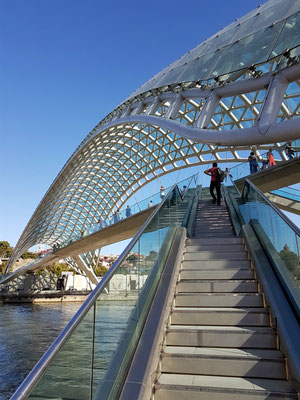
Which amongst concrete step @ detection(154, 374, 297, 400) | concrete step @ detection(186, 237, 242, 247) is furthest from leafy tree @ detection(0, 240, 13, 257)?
concrete step @ detection(154, 374, 297, 400)

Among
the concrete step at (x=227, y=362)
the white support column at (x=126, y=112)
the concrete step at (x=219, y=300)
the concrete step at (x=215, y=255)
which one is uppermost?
the white support column at (x=126, y=112)

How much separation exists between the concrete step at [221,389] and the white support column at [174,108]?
19.0 meters

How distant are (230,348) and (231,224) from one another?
7.13 meters

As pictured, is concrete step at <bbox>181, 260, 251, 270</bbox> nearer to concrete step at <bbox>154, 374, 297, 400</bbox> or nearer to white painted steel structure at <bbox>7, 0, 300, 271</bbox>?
concrete step at <bbox>154, 374, 297, 400</bbox>

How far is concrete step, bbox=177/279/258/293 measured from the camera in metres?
6.39

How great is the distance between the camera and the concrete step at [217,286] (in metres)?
6.39

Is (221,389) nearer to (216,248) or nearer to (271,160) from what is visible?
(216,248)

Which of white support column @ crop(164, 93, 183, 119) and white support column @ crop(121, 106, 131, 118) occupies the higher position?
white support column @ crop(121, 106, 131, 118)

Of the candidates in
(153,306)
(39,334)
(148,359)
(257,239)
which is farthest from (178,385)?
(39,334)

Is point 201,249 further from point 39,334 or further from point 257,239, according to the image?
point 39,334

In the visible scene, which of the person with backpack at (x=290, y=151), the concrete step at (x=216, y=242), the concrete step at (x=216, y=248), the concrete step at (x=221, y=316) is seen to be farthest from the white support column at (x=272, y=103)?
the concrete step at (x=221, y=316)

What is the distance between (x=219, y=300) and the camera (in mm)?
6086

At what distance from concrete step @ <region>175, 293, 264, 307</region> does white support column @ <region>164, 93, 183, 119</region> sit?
1709cm

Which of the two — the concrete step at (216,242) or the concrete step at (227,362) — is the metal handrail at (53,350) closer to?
the concrete step at (227,362)
